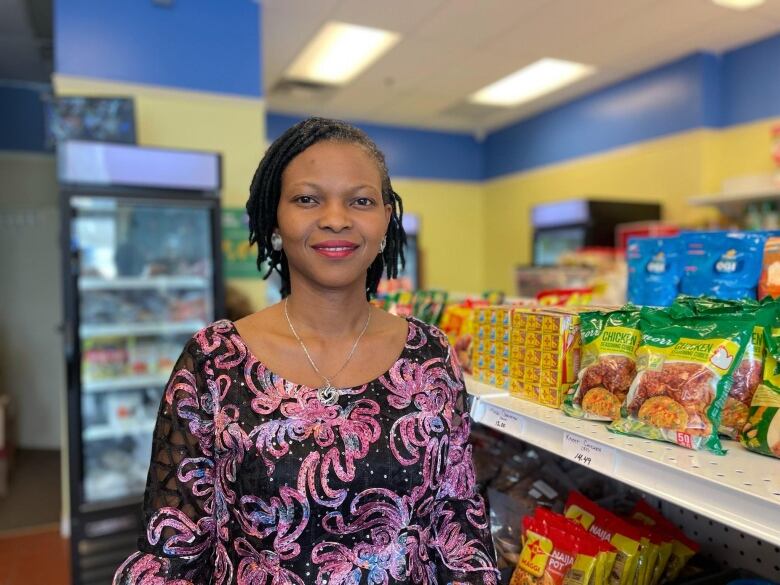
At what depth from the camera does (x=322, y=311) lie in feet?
4.15

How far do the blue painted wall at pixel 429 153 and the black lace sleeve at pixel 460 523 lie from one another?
20.9ft

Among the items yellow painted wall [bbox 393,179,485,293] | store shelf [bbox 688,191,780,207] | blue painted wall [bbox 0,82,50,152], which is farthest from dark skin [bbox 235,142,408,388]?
yellow painted wall [bbox 393,179,485,293]

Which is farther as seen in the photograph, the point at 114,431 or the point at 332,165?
the point at 114,431

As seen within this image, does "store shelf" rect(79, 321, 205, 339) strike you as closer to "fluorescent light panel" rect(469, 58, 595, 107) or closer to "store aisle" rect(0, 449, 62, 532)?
"store aisle" rect(0, 449, 62, 532)

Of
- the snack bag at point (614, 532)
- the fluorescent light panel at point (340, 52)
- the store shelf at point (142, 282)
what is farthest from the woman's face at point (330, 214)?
the fluorescent light panel at point (340, 52)

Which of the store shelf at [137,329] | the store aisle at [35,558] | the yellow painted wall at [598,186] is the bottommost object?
the store aisle at [35,558]

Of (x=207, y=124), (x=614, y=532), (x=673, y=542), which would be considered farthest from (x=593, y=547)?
(x=207, y=124)

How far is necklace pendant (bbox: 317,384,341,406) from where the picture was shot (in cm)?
116

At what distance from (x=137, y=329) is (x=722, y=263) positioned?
9.76ft

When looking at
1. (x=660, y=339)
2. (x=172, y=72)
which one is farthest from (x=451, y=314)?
(x=172, y=72)

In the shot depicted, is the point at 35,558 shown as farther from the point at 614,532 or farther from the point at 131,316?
the point at 614,532

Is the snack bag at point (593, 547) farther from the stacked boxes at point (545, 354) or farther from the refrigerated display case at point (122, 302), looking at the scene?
the refrigerated display case at point (122, 302)

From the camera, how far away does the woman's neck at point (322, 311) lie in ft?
4.13

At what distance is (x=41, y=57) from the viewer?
502 cm
